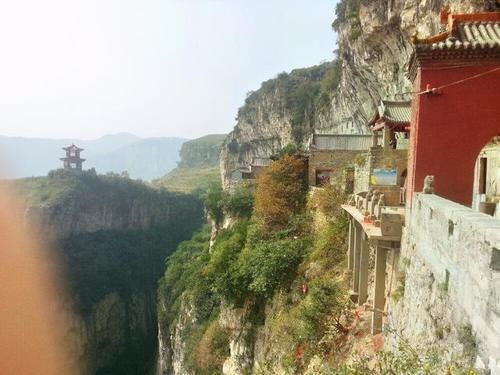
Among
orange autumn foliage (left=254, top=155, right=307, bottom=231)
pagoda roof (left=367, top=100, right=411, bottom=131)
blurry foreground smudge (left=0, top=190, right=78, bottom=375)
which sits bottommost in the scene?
blurry foreground smudge (left=0, top=190, right=78, bottom=375)

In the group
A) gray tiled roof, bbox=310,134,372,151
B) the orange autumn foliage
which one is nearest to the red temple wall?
the orange autumn foliage

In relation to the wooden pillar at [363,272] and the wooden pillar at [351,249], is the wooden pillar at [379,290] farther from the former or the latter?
the wooden pillar at [351,249]

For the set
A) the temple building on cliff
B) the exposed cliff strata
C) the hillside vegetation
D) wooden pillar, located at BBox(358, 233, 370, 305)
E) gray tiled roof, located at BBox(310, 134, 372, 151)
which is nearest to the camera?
the temple building on cliff

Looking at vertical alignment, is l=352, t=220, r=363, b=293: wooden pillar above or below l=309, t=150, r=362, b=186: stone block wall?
below

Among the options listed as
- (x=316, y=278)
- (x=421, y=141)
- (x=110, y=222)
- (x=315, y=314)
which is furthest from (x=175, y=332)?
(x=110, y=222)

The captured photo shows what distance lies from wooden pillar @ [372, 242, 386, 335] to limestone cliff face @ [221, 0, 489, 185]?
16.2ft

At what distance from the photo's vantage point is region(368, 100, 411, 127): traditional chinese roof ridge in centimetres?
1495

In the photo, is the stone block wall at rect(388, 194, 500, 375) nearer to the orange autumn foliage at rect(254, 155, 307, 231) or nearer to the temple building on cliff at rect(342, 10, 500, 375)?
the temple building on cliff at rect(342, 10, 500, 375)

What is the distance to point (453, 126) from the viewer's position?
7414 mm

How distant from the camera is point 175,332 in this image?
25484 mm

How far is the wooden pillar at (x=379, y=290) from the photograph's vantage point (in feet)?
27.8

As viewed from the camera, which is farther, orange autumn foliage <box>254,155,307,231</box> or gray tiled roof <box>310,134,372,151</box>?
gray tiled roof <box>310,134,372,151</box>

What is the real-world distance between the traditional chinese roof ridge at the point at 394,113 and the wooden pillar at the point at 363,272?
690 cm

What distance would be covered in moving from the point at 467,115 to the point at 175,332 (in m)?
22.5
